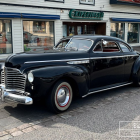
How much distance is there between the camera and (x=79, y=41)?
5.65 m

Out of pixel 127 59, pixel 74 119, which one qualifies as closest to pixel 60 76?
pixel 74 119

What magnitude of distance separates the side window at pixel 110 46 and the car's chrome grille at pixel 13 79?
2.50 meters

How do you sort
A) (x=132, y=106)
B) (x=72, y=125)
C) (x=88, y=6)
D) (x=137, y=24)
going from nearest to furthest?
1. (x=72, y=125)
2. (x=132, y=106)
3. (x=88, y=6)
4. (x=137, y=24)

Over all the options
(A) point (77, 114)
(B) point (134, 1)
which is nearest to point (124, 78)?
(A) point (77, 114)

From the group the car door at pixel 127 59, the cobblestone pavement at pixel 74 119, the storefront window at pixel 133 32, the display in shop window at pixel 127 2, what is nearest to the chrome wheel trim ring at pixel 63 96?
the cobblestone pavement at pixel 74 119

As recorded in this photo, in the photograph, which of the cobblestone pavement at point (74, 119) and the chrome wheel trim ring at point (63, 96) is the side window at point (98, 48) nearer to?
the cobblestone pavement at point (74, 119)

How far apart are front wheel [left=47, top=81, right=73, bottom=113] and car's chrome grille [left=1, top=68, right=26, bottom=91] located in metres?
0.63

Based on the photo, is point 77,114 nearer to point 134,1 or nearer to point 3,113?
point 3,113

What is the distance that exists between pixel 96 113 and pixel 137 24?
693 inches

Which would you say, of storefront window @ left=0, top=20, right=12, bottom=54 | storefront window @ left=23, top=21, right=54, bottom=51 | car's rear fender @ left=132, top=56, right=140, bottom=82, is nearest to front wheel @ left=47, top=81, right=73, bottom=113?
car's rear fender @ left=132, top=56, right=140, bottom=82

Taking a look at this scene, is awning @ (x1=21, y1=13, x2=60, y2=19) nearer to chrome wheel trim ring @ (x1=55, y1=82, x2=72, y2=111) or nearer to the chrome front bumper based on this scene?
the chrome front bumper

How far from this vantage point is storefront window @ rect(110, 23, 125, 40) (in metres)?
17.8

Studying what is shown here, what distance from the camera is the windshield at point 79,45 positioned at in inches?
214

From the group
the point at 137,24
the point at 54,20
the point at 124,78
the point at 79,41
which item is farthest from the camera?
the point at 137,24
